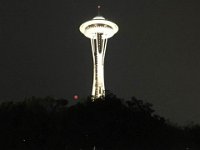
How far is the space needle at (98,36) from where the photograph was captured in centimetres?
7450

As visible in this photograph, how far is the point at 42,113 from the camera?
39938 mm

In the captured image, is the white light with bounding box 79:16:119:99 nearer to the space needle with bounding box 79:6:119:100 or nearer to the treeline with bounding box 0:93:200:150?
the space needle with bounding box 79:6:119:100

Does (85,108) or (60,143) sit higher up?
(85,108)

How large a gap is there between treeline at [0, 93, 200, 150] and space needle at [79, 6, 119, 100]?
3335cm

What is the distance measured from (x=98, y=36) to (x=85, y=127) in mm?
39020

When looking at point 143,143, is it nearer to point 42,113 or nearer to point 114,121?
point 114,121

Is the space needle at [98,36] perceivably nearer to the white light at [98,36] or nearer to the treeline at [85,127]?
the white light at [98,36]

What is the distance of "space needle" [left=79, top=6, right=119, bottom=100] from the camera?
244 ft

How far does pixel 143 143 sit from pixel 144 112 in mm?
2613

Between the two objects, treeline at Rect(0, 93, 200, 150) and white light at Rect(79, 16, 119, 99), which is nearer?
treeline at Rect(0, 93, 200, 150)

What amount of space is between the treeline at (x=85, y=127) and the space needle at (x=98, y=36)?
33.3 meters

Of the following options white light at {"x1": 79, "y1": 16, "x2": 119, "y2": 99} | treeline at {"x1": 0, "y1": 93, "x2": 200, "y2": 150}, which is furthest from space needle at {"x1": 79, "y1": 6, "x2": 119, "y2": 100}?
treeline at {"x1": 0, "y1": 93, "x2": 200, "y2": 150}

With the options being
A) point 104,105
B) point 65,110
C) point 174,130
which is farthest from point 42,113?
point 174,130

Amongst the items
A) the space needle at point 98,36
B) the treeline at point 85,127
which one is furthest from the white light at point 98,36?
the treeline at point 85,127
